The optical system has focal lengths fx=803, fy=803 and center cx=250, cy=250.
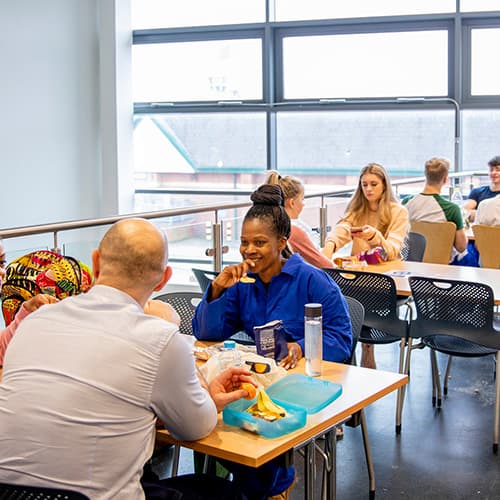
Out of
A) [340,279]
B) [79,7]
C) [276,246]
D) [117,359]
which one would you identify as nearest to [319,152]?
[79,7]

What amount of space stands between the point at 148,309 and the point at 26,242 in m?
5.80

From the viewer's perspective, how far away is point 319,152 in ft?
31.6

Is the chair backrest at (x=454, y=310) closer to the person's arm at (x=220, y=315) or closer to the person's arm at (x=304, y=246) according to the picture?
the person's arm at (x=304, y=246)

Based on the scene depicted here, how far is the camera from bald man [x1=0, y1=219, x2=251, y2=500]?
1.78 meters

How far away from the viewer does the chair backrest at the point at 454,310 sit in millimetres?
3955

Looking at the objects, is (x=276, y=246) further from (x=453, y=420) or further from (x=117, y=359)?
(x=453, y=420)

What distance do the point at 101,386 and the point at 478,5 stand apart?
8088 millimetres

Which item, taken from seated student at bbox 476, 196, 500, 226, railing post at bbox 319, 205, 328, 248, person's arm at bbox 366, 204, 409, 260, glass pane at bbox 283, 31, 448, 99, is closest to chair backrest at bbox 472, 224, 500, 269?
seated student at bbox 476, 196, 500, 226

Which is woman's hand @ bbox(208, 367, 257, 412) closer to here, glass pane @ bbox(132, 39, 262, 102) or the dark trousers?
the dark trousers

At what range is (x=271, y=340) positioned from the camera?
2.68 meters

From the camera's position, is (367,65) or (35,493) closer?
(35,493)

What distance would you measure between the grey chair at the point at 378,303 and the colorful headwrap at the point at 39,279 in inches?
73.7

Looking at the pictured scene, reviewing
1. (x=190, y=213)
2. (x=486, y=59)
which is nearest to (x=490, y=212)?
(x=190, y=213)

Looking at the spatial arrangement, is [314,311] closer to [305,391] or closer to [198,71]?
[305,391]
